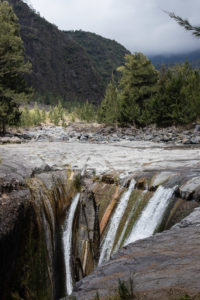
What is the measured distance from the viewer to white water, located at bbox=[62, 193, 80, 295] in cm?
625

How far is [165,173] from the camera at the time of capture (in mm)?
7633

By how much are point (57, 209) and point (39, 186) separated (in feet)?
3.08

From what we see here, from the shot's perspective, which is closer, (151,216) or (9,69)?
(151,216)

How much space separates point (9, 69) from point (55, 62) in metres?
108

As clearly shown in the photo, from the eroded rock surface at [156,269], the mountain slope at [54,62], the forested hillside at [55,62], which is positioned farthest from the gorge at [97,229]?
the mountain slope at [54,62]

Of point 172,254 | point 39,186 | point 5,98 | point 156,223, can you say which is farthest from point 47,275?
point 5,98

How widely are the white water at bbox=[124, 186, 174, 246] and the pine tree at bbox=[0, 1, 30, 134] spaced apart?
17.9 metres

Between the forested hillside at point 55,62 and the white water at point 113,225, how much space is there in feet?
341

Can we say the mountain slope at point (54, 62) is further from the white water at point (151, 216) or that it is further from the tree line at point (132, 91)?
the white water at point (151, 216)

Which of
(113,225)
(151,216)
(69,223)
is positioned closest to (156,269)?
(151,216)

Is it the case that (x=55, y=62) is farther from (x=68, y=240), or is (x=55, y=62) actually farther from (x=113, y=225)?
(x=113, y=225)

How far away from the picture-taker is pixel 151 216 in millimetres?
6152

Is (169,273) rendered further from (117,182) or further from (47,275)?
(117,182)

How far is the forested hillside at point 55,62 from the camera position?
369ft
